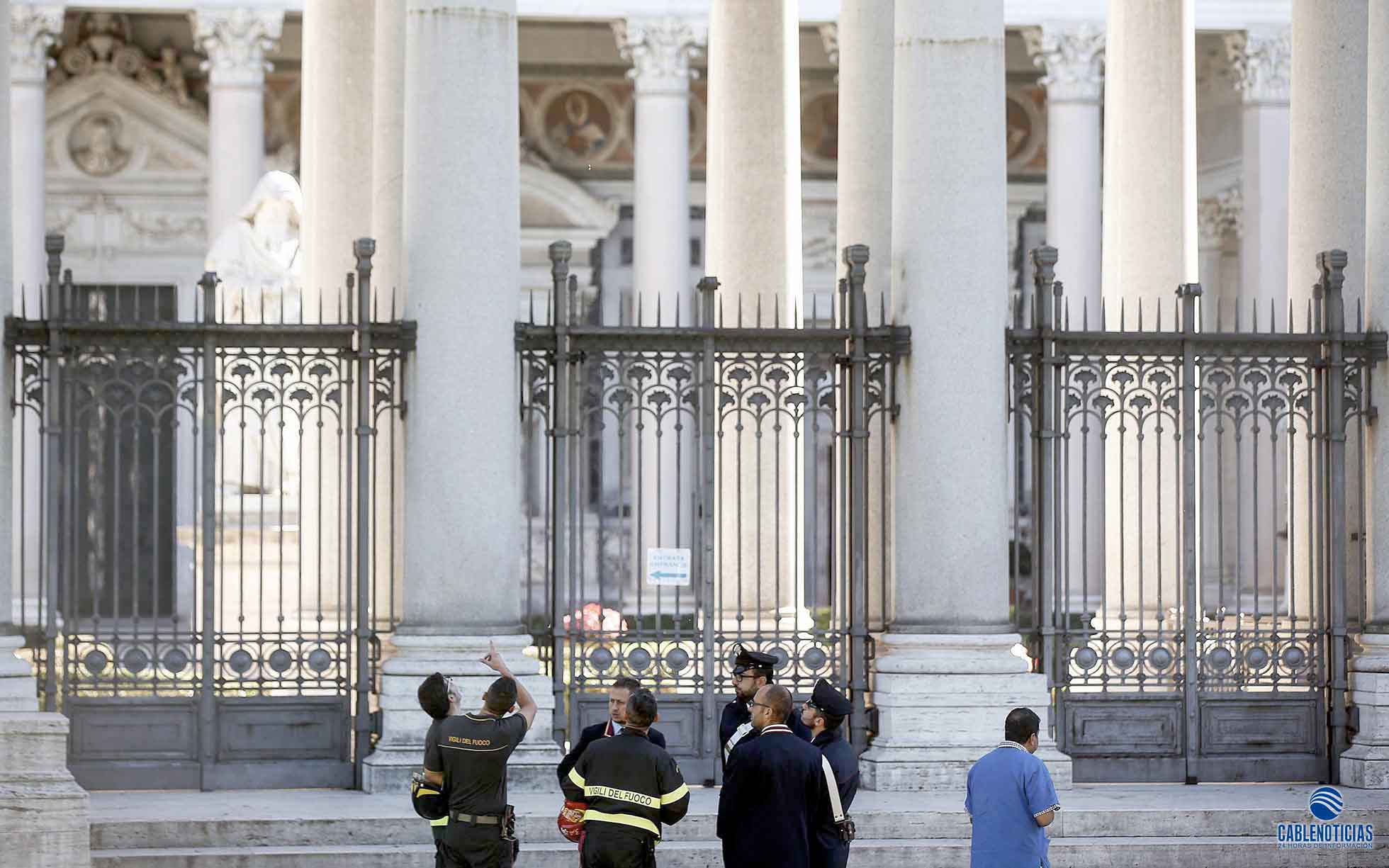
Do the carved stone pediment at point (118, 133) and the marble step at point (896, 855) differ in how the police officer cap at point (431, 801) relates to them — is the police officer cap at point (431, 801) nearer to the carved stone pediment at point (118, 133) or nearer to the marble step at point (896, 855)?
the marble step at point (896, 855)

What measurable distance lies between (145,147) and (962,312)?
1061 inches

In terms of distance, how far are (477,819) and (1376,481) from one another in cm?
937

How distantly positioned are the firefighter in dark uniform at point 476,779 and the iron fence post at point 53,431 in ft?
18.3

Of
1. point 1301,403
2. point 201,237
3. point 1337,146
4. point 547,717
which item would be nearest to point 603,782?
point 547,717

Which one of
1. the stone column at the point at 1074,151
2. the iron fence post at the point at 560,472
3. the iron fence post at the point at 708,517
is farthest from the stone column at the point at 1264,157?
the iron fence post at the point at 560,472

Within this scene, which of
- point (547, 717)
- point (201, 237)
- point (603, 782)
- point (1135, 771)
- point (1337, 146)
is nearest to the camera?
point (603, 782)

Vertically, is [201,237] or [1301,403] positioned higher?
[201,237]

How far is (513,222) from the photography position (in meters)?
17.5

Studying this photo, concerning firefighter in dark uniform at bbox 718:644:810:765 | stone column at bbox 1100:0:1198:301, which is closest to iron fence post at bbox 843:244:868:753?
firefighter in dark uniform at bbox 718:644:810:765

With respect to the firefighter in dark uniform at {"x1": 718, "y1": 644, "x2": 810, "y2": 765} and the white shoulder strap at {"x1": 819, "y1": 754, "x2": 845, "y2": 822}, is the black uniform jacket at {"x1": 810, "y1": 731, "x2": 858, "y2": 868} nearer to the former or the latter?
the white shoulder strap at {"x1": 819, "y1": 754, "x2": 845, "y2": 822}

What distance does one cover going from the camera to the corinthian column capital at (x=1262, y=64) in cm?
3775

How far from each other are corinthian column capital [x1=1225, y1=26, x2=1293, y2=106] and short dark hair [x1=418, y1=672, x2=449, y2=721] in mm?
28188

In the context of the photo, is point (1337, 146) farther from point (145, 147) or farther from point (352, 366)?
point (145, 147)

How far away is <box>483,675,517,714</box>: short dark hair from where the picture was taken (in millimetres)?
12570
